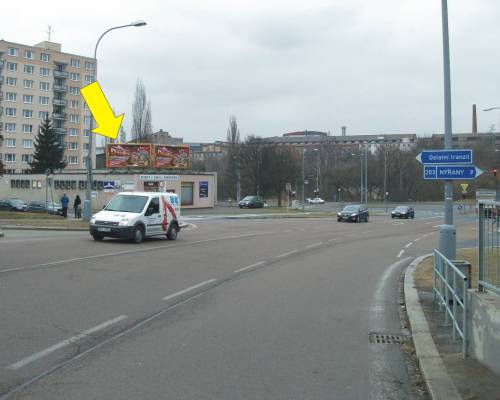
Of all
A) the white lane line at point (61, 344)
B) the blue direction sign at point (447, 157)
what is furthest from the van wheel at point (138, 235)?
the white lane line at point (61, 344)

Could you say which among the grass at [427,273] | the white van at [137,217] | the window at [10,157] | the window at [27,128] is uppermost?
the window at [27,128]

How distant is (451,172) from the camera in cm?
1162

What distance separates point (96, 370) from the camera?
533 cm

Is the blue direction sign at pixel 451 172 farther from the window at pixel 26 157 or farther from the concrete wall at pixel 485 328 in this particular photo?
the window at pixel 26 157

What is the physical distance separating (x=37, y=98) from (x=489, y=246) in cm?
10817

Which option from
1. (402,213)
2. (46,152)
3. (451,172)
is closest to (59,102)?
(46,152)

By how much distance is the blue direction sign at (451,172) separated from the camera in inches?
453

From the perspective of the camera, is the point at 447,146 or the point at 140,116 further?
the point at 140,116

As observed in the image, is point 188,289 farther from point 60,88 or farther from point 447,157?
point 60,88

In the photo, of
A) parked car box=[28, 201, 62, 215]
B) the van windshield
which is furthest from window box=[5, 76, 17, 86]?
the van windshield

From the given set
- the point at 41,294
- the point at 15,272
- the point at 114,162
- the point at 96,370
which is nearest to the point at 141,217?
the point at 15,272

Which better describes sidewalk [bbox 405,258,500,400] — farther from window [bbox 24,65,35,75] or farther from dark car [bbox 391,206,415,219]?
window [bbox 24,65,35,75]

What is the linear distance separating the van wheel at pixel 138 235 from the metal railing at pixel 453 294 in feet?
40.1

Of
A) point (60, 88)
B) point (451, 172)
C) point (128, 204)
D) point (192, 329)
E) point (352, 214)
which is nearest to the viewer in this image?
point (192, 329)
